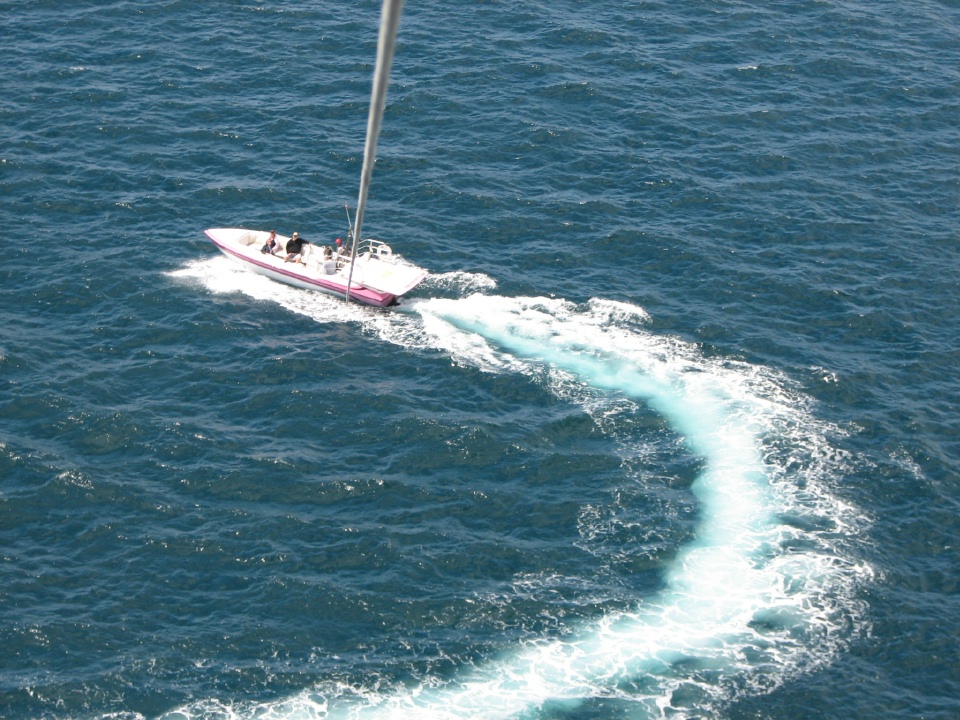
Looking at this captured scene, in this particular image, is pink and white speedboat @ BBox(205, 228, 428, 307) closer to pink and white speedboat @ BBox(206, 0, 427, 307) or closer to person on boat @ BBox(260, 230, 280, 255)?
pink and white speedboat @ BBox(206, 0, 427, 307)

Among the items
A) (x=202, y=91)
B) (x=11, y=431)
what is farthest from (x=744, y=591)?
(x=202, y=91)

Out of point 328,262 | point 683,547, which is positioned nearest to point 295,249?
point 328,262

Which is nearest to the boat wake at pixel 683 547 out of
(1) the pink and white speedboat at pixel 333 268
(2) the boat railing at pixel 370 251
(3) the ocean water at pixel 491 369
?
(3) the ocean water at pixel 491 369

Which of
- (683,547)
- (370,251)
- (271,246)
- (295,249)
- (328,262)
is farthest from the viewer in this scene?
(271,246)

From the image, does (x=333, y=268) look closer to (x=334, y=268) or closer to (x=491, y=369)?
(x=334, y=268)

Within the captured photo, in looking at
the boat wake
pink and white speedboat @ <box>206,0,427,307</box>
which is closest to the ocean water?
the boat wake
